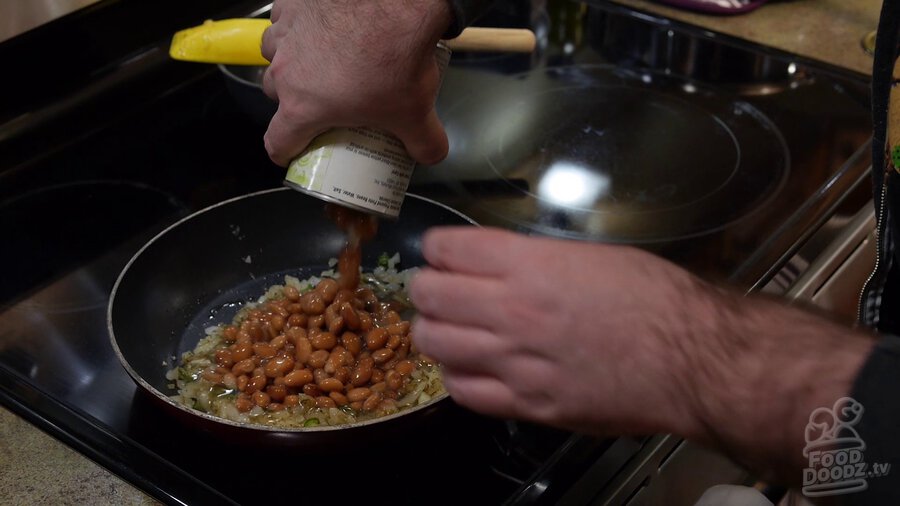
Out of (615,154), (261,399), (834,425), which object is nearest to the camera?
(834,425)

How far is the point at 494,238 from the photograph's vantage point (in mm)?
552

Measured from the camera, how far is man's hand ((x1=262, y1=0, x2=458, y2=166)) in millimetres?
769

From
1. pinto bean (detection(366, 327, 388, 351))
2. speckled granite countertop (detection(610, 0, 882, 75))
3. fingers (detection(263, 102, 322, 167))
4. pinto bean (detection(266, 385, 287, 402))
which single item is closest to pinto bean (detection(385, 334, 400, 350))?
pinto bean (detection(366, 327, 388, 351))

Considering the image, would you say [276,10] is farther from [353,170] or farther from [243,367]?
[243,367]

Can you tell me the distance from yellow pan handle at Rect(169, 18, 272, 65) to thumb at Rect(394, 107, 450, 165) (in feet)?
1.29

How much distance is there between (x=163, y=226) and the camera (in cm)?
112

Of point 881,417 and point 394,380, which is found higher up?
point 881,417

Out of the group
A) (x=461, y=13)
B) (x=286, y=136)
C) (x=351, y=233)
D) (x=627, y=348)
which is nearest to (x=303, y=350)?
(x=351, y=233)

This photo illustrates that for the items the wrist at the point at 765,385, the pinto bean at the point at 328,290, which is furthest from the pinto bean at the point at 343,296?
the wrist at the point at 765,385

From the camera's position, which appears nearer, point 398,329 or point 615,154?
point 398,329

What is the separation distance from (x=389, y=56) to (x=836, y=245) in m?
0.58

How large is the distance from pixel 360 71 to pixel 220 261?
0.38m

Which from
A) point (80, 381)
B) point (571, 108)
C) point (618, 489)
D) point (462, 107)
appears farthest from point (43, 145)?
point (618, 489)

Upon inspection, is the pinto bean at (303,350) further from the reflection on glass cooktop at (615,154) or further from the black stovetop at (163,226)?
the reflection on glass cooktop at (615,154)
